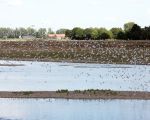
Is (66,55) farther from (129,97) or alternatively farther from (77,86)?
(129,97)

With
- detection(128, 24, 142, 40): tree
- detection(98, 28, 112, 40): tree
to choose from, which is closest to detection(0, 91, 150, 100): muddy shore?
detection(128, 24, 142, 40): tree

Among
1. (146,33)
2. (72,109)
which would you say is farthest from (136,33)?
(72,109)

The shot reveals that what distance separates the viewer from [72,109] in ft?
110

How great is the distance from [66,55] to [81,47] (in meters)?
18.4

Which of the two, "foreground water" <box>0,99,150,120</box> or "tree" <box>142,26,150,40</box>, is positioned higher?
"tree" <box>142,26,150,40</box>

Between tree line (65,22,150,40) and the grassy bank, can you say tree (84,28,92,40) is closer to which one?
tree line (65,22,150,40)

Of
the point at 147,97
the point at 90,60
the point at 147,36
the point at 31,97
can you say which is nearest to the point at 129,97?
the point at 147,97

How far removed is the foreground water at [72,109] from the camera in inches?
1197

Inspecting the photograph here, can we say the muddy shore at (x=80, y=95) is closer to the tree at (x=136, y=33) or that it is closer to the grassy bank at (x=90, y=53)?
the grassy bank at (x=90, y=53)

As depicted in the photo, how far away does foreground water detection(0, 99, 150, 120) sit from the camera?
99.8 ft

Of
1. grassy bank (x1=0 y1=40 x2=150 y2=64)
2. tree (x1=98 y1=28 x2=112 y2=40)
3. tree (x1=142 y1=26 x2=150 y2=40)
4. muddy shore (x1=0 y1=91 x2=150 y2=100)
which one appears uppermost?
tree (x1=142 y1=26 x2=150 y2=40)

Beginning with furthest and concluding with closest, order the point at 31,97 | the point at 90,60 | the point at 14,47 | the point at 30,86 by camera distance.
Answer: the point at 14,47 < the point at 90,60 < the point at 30,86 < the point at 31,97

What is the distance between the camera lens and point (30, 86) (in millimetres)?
47906

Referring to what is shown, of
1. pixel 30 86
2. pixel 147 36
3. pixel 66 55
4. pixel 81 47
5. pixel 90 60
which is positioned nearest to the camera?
pixel 30 86
